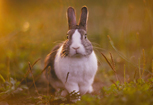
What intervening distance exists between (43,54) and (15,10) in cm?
496

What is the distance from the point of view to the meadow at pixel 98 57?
6.73 feet

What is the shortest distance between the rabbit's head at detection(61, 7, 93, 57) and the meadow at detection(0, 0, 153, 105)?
0.22 m

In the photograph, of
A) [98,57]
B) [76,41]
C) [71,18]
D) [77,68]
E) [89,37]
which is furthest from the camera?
[89,37]

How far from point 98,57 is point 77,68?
89 cm

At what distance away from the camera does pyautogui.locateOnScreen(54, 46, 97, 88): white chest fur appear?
2482 millimetres

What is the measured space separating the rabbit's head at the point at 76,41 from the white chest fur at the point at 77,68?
0.28 feet

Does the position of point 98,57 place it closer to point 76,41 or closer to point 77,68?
point 77,68

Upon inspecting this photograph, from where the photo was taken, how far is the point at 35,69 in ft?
11.8

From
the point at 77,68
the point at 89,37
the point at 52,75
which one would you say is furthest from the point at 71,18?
the point at 89,37

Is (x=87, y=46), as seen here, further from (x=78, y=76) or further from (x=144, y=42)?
(x=144, y=42)

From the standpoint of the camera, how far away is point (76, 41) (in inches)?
93.6

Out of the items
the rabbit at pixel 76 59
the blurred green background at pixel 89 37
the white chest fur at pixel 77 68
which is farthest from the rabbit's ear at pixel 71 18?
the white chest fur at pixel 77 68

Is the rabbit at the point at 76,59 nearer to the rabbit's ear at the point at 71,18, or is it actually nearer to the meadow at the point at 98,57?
the rabbit's ear at the point at 71,18

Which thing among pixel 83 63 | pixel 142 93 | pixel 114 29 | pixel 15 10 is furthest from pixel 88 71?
pixel 15 10
